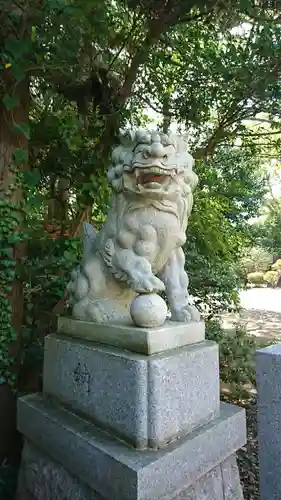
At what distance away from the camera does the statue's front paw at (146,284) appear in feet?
5.30

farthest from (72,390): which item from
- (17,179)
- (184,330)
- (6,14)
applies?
(6,14)

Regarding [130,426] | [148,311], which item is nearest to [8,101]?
[148,311]

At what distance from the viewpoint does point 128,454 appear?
4.75 feet

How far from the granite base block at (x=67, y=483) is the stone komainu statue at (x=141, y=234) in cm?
69

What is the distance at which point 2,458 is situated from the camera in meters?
2.45

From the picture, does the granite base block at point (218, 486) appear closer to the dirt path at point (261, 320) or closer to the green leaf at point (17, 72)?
the green leaf at point (17, 72)

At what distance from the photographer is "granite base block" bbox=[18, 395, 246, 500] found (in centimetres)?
139

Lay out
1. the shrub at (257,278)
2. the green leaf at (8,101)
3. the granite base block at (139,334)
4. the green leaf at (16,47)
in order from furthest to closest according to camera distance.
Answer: the shrub at (257,278) < the green leaf at (8,101) < the green leaf at (16,47) < the granite base block at (139,334)

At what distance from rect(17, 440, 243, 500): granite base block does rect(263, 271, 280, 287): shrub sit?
13656 mm

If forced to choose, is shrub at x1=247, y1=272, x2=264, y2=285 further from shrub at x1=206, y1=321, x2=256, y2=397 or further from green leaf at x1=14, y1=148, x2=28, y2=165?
green leaf at x1=14, y1=148, x2=28, y2=165

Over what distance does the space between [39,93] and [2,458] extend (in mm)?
2741

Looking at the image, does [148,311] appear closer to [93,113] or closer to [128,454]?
[128,454]

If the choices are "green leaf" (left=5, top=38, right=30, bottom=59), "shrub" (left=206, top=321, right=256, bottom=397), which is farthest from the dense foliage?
"shrub" (left=206, top=321, right=256, bottom=397)

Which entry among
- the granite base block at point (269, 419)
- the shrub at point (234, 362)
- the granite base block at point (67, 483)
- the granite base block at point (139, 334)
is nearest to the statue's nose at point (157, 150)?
the granite base block at point (139, 334)
